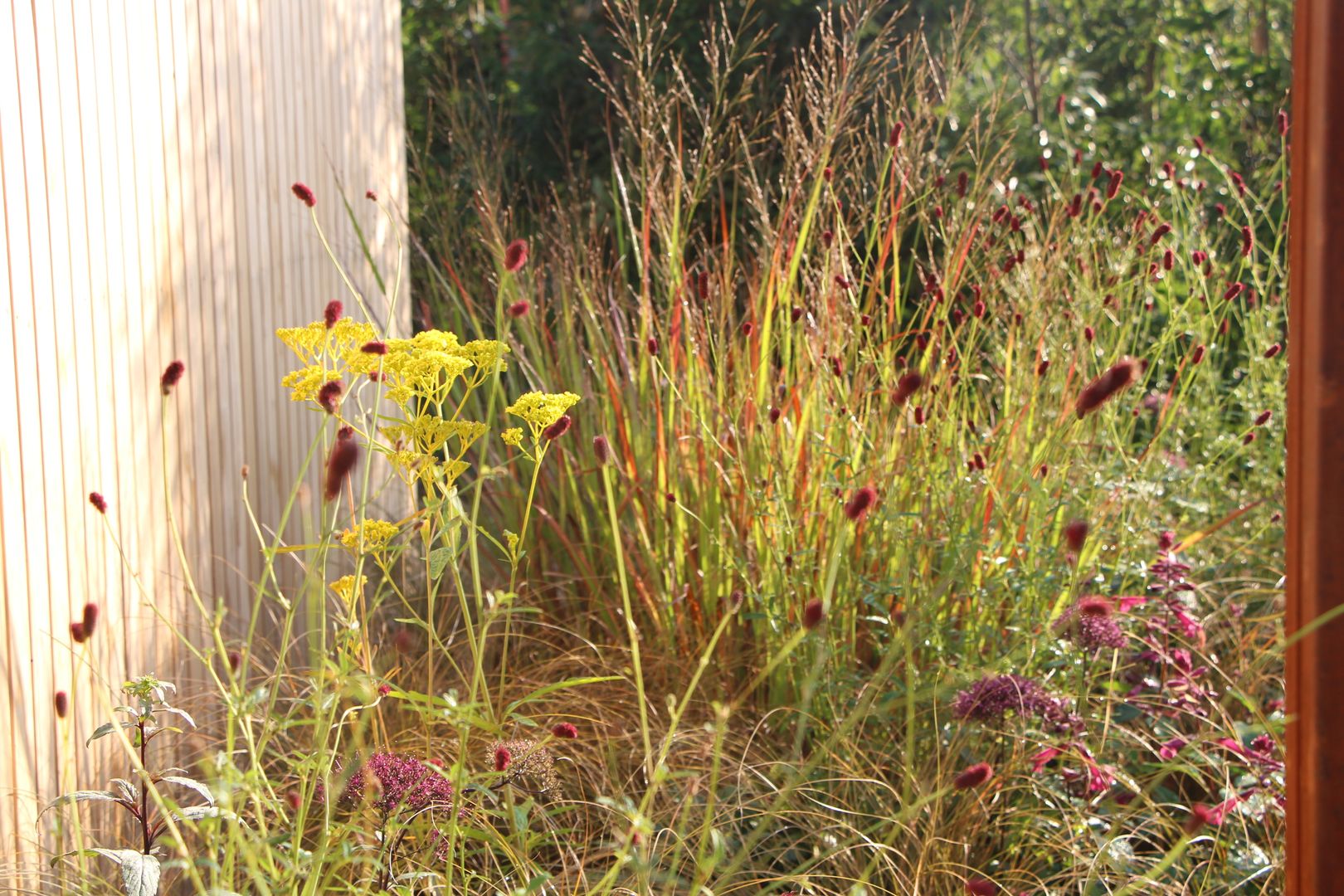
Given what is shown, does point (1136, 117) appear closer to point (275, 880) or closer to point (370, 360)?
point (370, 360)

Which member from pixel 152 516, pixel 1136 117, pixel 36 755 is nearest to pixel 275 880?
pixel 36 755

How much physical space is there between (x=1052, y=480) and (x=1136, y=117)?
4.52m

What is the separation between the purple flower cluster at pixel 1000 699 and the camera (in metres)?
1.92

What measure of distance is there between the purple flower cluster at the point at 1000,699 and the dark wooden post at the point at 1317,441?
21.6 inches

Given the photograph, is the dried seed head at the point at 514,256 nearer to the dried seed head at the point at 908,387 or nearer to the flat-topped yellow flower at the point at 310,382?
the flat-topped yellow flower at the point at 310,382

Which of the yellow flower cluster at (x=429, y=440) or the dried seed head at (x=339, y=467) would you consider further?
the yellow flower cluster at (x=429, y=440)

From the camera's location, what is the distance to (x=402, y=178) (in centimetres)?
375

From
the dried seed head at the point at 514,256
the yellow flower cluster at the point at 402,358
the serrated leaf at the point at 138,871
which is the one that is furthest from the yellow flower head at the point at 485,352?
the serrated leaf at the point at 138,871

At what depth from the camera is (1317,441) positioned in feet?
4.26

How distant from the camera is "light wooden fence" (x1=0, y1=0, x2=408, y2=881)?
1.97 m

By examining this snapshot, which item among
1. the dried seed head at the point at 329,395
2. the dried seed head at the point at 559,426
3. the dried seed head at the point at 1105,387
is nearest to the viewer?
the dried seed head at the point at 1105,387

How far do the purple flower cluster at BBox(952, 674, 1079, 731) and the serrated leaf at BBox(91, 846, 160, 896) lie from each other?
1085 millimetres

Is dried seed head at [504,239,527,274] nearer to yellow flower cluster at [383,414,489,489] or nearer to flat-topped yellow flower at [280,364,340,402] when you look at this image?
yellow flower cluster at [383,414,489,489]

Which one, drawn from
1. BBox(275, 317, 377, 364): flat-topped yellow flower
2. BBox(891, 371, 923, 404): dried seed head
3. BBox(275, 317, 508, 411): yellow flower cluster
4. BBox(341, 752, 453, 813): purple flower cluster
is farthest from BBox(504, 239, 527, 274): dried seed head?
BBox(341, 752, 453, 813): purple flower cluster
